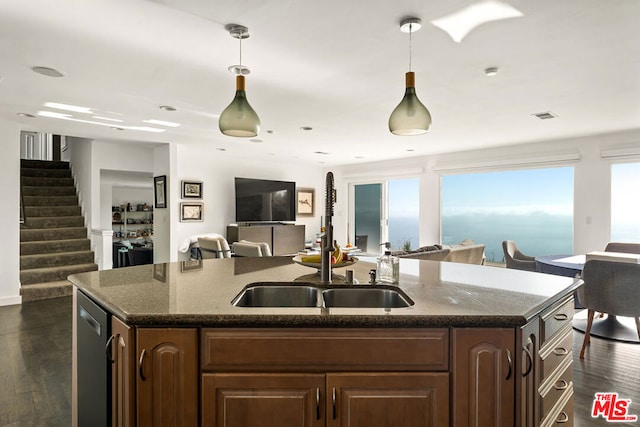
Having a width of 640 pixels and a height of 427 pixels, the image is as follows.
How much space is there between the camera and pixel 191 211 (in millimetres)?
6914

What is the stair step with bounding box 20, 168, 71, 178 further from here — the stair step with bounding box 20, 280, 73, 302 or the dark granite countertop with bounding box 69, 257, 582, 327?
the dark granite countertop with bounding box 69, 257, 582, 327

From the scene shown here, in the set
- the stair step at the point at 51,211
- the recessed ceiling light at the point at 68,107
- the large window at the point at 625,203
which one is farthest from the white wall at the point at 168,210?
the large window at the point at 625,203

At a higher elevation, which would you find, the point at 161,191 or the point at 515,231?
the point at 161,191

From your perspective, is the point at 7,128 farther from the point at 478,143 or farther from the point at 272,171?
the point at 478,143

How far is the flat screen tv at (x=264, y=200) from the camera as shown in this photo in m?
7.51

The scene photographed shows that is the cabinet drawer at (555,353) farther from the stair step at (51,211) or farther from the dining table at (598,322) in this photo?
the stair step at (51,211)

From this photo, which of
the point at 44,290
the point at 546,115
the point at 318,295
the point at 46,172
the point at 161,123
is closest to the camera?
the point at 318,295

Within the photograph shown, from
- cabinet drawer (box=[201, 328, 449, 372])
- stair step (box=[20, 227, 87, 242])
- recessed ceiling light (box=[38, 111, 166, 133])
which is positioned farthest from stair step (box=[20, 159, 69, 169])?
cabinet drawer (box=[201, 328, 449, 372])

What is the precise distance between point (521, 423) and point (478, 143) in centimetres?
562

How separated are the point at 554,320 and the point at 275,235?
6.44 meters

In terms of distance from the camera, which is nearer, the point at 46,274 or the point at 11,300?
the point at 11,300

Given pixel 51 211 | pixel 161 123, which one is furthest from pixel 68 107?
pixel 51 211

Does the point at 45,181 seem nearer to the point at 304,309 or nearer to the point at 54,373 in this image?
the point at 54,373

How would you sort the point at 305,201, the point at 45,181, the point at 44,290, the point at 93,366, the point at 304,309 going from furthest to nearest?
the point at 305,201, the point at 45,181, the point at 44,290, the point at 93,366, the point at 304,309
